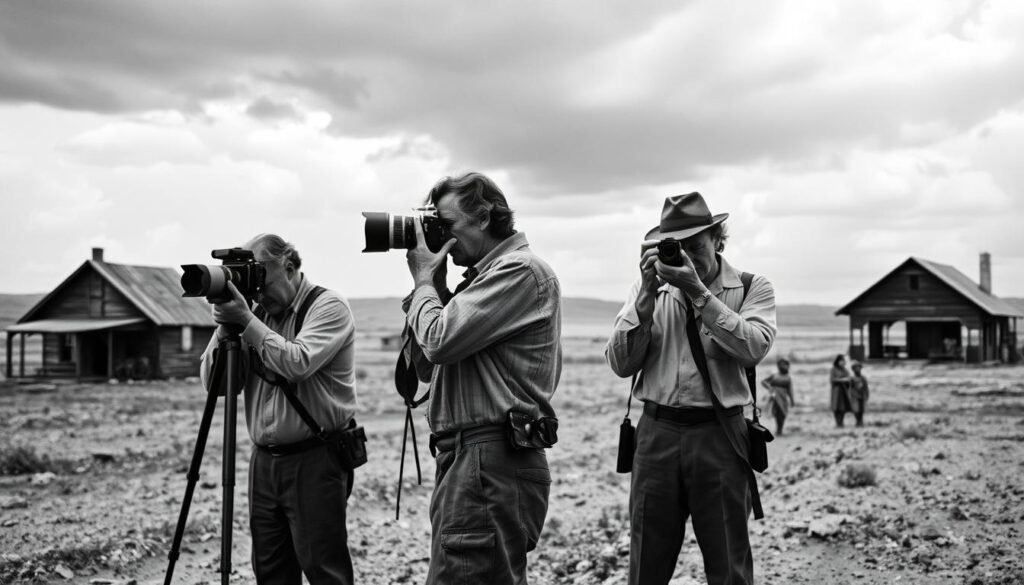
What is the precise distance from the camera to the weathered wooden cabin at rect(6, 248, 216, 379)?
32.7m

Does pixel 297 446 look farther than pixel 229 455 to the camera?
Yes

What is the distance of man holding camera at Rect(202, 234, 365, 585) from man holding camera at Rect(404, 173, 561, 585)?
100 cm

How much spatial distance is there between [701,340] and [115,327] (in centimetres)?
3171

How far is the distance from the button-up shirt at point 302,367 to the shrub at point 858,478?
6205 mm

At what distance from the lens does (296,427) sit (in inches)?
160

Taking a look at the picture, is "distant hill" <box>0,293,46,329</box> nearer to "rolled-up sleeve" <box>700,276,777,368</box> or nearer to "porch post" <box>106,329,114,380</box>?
"porch post" <box>106,329,114,380</box>

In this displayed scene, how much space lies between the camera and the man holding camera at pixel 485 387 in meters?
2.99

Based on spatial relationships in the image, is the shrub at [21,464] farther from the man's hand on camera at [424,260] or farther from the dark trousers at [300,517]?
the man's hand on camera at [424,260]

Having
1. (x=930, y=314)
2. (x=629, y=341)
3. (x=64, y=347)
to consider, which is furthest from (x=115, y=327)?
(x=930, y=314)

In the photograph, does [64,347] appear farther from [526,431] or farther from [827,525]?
[526,431]

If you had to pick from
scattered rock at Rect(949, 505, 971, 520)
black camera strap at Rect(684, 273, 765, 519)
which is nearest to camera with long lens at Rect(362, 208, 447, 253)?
black camera strap at Rect(684, 273, 765, 519)

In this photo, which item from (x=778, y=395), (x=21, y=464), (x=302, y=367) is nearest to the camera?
(x=302, y=367)

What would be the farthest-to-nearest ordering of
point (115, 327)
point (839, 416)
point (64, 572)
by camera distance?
point (115, 327)
point (839, 416)
point (64, 572)

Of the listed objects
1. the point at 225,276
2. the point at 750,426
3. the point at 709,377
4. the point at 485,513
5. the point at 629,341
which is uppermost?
the point at 225,276
